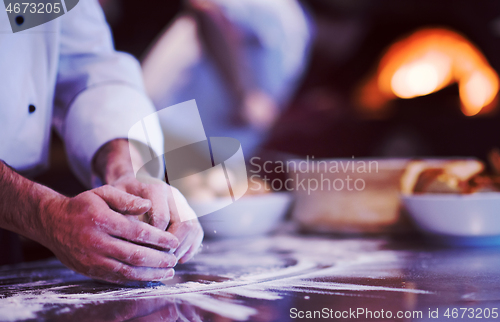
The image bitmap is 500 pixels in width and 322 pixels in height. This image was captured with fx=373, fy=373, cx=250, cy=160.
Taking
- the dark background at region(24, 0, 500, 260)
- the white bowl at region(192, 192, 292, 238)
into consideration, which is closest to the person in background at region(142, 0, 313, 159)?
the dark background at region(24, 0, 500, 260)

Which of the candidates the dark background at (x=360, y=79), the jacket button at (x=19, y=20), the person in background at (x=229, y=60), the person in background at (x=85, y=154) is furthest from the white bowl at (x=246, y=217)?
the dark background at (x=360, y=79)

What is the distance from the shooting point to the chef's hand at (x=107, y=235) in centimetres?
36

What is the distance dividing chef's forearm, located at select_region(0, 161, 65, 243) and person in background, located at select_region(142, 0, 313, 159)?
2.97 feet

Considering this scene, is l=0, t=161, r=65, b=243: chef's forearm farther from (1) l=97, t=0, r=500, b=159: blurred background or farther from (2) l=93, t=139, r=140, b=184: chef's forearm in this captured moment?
(1) l=97, t=0, r=500, b=159: blurred background

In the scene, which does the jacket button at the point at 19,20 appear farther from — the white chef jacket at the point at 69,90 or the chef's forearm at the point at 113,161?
the chef's forearm at the point at 113,161

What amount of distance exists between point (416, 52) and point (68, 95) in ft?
6.03

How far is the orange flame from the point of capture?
1808mm

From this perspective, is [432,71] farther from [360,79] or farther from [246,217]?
[246,217]

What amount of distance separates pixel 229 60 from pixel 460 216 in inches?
39.5

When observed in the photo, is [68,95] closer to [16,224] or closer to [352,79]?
[16,224]

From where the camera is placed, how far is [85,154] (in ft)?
1.96

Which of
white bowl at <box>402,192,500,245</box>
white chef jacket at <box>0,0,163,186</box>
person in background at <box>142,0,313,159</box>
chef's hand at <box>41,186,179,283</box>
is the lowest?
chef's hand at <box>41,186,179,283</box>

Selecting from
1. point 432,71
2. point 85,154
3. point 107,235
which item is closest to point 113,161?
point 85,154

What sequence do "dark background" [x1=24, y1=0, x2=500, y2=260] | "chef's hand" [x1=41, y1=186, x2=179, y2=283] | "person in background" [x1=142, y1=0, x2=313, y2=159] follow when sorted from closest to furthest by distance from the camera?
"chef's hand" [x1=41, y1=186, x2=179, y2=283] < "person in background" [x1=142, y1=0, x2=313, y2=159] < "dark background" [x1=24, y1=0, x2=500, y2=260]
